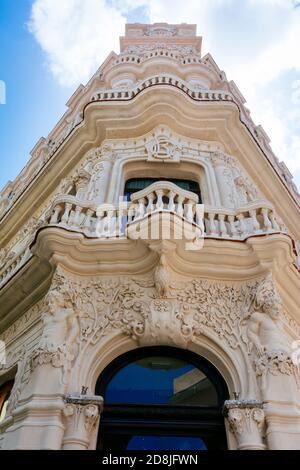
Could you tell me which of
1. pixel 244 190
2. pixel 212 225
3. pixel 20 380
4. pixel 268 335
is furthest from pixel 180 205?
pixel 20 380

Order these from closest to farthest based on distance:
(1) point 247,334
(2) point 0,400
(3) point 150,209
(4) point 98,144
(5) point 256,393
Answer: (5) point 256,393 → (1) point 247,334 → (3) point 150,209 → (2) point 0,400 → (4) point 98,144

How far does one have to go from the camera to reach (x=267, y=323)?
5660mm

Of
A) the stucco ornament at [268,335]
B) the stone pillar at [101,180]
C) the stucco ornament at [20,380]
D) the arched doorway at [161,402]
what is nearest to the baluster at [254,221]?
the stucco ornament at [268,335]

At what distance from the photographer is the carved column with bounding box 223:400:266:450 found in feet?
15.0

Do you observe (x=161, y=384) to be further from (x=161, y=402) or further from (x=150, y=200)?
(x=150, y=200)

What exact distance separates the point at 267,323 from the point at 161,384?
1.90 metres

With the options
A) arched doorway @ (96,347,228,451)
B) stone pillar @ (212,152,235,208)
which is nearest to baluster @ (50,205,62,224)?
arched doorway @ (96,347,228,451)

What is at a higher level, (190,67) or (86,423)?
(190,67)

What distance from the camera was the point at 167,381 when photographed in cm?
574

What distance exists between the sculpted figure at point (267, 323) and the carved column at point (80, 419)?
2459 millimetres

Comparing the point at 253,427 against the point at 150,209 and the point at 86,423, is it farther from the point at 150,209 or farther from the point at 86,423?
the point at 150,209

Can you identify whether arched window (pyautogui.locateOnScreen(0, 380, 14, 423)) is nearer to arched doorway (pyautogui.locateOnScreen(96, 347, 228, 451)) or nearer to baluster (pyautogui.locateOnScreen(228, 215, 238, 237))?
arched doorway (pyautogui.locateOnScreen(96, 347, 228, 451))

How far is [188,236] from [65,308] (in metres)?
2.27

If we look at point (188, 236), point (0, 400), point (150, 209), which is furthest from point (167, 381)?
point (0, 400)
